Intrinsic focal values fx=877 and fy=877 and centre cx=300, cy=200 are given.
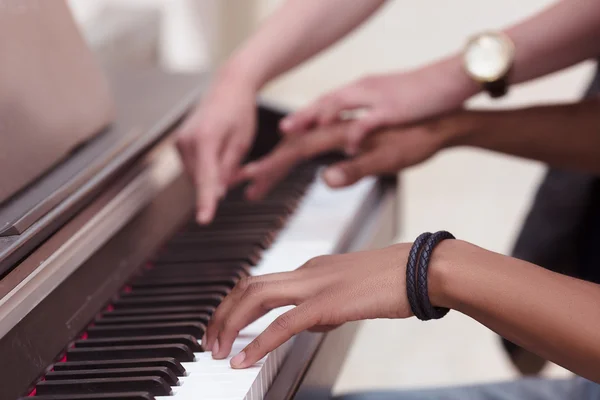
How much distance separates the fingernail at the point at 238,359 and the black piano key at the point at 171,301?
196 millimetres

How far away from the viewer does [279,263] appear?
126cm

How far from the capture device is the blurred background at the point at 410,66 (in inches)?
89.2

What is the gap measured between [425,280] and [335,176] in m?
Answer: 0.51

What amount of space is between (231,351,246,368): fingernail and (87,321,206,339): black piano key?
12 centimetres

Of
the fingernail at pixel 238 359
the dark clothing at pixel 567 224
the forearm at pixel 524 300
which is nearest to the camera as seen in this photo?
the forearm at pixel 524 300

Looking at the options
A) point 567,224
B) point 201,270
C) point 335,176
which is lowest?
point 201,270

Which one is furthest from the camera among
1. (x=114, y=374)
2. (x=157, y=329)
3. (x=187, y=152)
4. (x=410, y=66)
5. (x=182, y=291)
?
(x=410, y=66)

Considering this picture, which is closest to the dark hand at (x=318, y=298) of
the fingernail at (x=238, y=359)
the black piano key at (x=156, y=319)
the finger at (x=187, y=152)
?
the fingernail at (x=238, y=359)

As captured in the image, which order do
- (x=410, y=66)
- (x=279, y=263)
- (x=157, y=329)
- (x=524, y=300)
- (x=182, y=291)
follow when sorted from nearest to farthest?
(x=524, y=300), (x=157, y=329), (x=182, y=291), (x=279, y=263), (x=410, y=66)

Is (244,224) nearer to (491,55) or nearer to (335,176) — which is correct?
(335,176)

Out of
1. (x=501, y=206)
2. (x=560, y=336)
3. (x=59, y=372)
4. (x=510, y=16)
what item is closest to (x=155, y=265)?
(x=59, y=372)

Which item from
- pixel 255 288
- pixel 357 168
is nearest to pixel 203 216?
pixel 357 168

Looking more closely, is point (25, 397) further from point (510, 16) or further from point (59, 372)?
point (510, 16)

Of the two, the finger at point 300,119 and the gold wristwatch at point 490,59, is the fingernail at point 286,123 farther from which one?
the gold wristwatch at point 490,59
